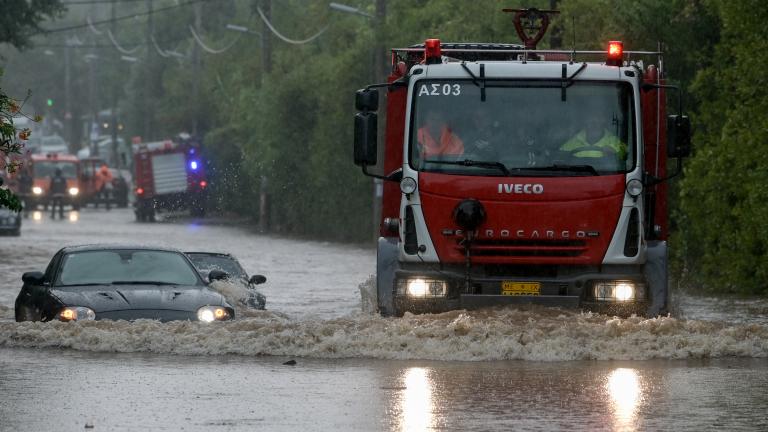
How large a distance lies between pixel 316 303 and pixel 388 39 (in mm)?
20249

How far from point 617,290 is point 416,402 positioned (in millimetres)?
5123

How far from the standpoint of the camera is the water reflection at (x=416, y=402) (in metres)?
12.2

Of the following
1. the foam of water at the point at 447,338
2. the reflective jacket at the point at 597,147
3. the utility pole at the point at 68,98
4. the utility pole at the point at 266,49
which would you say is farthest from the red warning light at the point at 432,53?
the utility pole at the point at 68,98

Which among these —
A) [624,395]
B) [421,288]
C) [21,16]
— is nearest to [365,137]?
[421,288]

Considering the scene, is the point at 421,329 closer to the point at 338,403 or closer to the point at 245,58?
the point at 338,403

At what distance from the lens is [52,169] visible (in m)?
82.6

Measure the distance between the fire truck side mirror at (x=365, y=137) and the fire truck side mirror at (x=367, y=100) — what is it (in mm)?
68

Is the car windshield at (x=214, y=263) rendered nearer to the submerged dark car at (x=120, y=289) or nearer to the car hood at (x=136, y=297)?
the submerged dark car at (x=120, y=289)

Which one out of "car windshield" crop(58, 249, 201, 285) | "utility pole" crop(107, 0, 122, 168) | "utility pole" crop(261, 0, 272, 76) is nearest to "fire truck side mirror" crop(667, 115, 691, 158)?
"car windshield" crop(58, 249, 201, 285)

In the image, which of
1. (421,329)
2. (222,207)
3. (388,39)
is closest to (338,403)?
(421,329)

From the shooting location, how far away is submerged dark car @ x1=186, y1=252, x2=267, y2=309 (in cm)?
2325

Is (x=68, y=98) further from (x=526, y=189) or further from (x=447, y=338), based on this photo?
(x=447, y=338)

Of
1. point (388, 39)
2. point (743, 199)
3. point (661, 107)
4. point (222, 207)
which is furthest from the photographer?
point (222, 207)

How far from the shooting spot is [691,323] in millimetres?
18516
